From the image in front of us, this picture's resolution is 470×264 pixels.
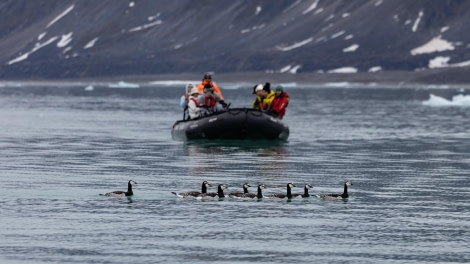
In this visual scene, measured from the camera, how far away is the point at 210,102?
164ft

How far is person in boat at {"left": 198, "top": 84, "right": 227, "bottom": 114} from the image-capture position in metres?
49.7

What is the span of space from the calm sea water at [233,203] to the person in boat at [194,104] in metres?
1.77

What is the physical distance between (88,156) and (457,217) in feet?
61.9

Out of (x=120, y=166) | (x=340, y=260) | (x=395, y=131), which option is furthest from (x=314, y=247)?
(x=395, y=131)

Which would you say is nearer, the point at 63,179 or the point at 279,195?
the point at 279,195

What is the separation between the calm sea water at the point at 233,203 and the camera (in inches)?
894

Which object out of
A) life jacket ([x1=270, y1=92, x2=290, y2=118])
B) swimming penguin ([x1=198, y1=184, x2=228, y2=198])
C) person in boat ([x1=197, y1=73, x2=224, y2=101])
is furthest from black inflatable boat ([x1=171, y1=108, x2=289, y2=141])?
swimming penguin ([x1=198, y1=184, x2=228, y2=198])

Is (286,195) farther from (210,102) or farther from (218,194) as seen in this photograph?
(210,102)

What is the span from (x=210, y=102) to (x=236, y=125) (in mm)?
1569

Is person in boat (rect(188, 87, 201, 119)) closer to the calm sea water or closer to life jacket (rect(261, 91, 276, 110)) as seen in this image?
the calm sea water

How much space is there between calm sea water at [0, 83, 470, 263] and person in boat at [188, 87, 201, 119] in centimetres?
177

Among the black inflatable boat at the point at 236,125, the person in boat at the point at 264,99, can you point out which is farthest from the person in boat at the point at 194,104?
the person in boat at the point at 264,99

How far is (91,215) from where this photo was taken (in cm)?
2669

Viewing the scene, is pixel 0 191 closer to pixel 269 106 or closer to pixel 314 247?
pixel 314 247
